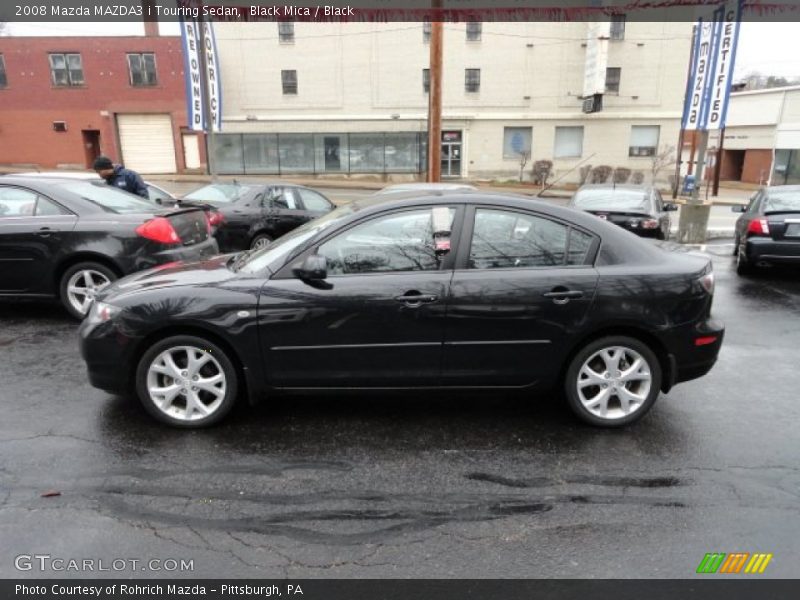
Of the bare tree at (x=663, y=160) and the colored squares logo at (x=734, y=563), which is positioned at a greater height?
the bare tree at (x=663, y=160)

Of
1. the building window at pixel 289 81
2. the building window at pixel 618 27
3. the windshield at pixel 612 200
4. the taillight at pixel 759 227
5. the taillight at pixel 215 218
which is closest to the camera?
the taillight at pixel 759 227

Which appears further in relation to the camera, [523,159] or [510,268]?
[523,159]

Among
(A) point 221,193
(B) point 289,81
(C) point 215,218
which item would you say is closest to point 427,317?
(C) point 215,218

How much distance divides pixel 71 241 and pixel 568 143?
3273 centimetres

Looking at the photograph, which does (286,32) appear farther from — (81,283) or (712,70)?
(81,283)

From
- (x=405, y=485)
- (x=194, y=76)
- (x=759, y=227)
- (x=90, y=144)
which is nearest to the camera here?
(x=405, y=485)

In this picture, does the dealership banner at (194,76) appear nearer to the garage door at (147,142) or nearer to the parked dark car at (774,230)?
the garage door at (147,142)

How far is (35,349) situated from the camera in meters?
5.32

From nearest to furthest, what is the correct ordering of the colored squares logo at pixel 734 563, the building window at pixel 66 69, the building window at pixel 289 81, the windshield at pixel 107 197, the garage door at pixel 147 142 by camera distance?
the colored squares logo at pixel 734 563, the windshield at pixel 107 197, the building window at pixel 66 69, the garage door at pixel 147 142, the building window at pixel 289 81

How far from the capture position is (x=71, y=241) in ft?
19.2

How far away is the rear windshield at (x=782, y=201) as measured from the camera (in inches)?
330

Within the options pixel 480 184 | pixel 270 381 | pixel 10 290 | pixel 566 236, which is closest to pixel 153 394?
pixel 270 381

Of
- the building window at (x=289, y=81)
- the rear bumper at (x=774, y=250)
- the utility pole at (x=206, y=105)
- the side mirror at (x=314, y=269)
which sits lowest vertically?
the rear bumper at (x=774, y=250)

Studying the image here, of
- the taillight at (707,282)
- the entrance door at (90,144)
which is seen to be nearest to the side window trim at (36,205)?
the taillight at (707,282)
